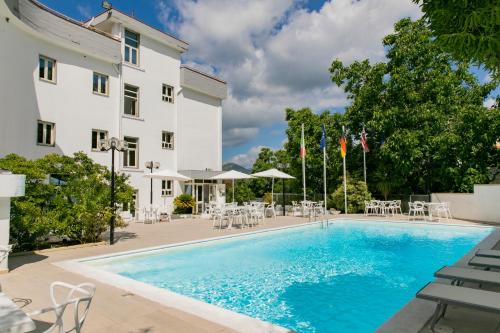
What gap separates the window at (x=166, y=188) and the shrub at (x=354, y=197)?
10.9 meters

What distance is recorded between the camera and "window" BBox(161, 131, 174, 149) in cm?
2225

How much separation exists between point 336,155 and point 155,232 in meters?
14.8

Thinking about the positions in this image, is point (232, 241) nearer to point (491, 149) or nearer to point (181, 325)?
point (181, 325)

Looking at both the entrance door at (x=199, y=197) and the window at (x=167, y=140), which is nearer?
the window at (x=167, y=140)

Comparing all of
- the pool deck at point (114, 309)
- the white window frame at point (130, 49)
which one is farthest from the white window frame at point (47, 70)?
the pool deck at point (114, 309)

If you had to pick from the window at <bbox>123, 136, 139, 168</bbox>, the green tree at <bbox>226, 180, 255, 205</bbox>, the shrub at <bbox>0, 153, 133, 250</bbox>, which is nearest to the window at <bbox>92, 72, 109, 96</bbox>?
the window at <bbox>123, 136, 139, 168</bbox>

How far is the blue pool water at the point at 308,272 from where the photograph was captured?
5.91m

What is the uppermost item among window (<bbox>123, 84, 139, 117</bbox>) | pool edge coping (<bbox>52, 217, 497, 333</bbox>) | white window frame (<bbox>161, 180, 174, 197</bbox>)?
window (<bbox>123, 84, 139, 117</bbox>)

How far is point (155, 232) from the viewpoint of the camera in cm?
1364

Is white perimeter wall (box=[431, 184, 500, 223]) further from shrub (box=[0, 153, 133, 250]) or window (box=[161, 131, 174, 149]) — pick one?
window (box=[161, 131, 174, 149])

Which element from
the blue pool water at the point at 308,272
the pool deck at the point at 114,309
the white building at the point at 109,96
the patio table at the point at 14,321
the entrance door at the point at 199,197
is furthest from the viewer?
the entrance door at the point at 199,197

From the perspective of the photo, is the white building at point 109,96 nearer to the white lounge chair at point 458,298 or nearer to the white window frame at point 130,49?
→ the white window frame at point 130,49

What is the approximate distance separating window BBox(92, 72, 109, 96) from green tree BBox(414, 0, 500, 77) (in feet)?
60.0

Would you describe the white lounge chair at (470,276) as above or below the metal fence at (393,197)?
below
